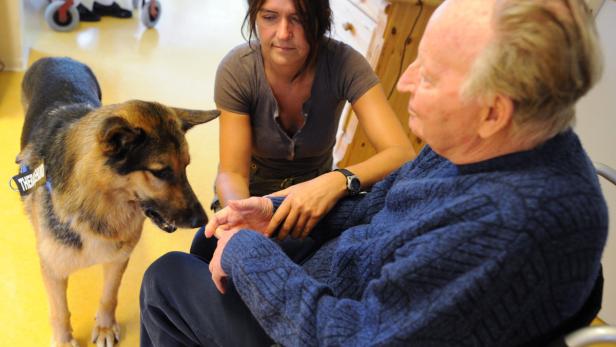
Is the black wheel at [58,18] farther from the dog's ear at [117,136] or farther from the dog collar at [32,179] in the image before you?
the dog's ear at [117,136]

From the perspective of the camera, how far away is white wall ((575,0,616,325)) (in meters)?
1.80

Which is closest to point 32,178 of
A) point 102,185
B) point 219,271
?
point 102,185

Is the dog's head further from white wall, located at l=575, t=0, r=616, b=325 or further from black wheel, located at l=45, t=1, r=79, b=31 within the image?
black wheel, located at l=45, t=1, r=79, b=31

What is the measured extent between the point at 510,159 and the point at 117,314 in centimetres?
164

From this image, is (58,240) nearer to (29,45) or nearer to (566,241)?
(566,241)

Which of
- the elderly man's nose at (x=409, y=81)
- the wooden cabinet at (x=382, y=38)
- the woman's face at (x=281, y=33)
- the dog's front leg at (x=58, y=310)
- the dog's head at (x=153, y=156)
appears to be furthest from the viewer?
the wooden cabinet at (x=382, y=38)

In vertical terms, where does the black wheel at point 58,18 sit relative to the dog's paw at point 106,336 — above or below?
above

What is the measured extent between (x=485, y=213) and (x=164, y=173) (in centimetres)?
96

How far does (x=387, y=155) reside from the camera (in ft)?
4.73

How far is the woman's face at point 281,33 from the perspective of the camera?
53.0 inches

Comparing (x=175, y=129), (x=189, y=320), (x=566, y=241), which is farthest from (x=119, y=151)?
(x=566, y=241)

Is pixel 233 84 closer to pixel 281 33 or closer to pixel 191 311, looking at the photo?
pixel 281 33

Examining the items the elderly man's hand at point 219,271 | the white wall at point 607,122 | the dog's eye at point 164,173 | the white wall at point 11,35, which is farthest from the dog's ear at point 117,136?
the white wall at point 11,35

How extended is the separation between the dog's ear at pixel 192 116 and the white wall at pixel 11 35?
220 cm
